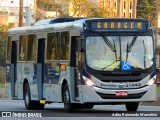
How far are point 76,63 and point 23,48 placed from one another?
5.13m

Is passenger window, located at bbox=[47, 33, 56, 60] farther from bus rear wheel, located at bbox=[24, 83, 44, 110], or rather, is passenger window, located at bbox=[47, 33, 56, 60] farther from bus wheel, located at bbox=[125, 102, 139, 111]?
bus wheel, located at bbox=[125, 102, 139, 111]

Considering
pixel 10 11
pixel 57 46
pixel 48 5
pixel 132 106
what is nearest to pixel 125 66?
pixel 132 106

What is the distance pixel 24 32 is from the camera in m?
34.3

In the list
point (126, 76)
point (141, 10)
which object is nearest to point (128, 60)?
point (126, 76)

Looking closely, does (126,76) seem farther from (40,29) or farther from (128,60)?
(40,29)

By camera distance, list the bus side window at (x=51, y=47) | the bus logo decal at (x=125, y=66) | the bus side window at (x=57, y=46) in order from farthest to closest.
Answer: the bus side window at (x=51, y=47), the bus side window at (x=57, y=46), the bus logo decal at (x=125, y=66)

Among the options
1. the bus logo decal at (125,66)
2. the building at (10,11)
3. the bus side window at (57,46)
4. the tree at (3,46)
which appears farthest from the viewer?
the building at (10,11)

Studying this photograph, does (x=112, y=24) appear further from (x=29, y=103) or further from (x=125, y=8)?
(x=125, y=8)

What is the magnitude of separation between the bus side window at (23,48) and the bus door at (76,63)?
180 inches

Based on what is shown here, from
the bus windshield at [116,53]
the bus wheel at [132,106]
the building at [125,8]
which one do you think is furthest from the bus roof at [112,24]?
the building at [125,8]

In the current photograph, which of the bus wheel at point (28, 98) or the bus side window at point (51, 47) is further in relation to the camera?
the bus wheel at point (28, 98)

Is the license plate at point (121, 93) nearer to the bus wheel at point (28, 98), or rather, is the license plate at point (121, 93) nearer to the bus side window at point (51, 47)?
the bus side window at point (51, 47)

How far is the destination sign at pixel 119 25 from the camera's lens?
95.6ft

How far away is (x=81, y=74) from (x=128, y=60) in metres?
1.47
